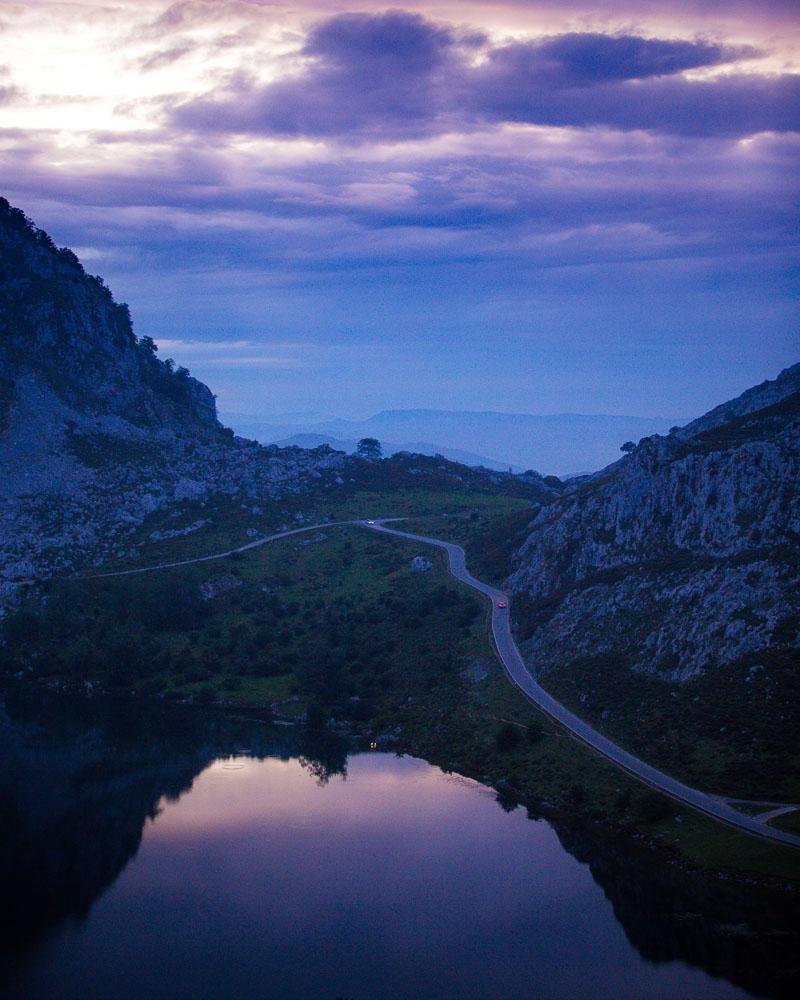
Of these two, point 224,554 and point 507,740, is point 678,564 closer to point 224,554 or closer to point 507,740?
point 507,740

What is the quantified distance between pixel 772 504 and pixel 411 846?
4601 cm

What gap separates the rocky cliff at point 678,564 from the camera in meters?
75.0

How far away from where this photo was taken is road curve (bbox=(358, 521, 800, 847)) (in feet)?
189

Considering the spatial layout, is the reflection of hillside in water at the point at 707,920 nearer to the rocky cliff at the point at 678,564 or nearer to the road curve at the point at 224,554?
the rocky cliff at the point at 678,564

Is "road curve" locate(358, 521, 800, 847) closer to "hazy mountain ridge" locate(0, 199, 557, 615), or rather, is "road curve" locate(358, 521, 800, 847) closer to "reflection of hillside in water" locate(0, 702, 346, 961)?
"reflection of hillside in water" locate(0, 702, 346, 961)

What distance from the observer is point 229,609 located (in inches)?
4700

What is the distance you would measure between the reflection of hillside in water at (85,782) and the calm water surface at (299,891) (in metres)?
0.23

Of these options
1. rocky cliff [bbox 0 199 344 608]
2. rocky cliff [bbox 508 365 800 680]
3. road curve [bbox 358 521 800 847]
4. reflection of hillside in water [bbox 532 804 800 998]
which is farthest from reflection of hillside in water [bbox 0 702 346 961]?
rocky cliff [bbox 0 199 344 608]

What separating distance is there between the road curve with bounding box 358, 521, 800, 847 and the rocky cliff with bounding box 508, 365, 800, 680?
6.51 feet

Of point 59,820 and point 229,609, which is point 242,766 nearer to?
point 59,820

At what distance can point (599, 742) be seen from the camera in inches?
2827

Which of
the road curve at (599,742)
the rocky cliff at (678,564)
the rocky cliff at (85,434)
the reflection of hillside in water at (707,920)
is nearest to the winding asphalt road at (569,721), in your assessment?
the road curve at (599,742)

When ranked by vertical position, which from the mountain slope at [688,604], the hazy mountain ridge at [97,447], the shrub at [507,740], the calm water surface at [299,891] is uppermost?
the hazy mountain ridge at [97,447]

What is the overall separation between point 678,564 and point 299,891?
160 feet
